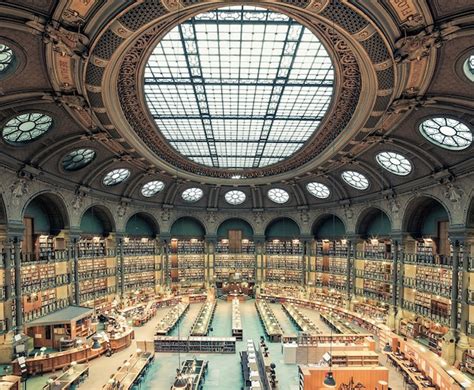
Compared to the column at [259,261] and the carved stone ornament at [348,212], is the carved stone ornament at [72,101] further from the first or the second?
the column at [259,261]

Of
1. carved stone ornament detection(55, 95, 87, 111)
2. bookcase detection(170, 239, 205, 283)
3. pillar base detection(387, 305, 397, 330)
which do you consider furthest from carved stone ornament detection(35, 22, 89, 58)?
bookcase detection(170, 239, 205, 283)

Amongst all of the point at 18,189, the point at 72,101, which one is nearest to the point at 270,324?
the point at 18,189

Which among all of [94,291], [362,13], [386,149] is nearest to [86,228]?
[94,291]

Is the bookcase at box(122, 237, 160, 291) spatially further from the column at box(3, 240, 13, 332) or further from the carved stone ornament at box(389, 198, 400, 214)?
the carved stone ornament at box(389, 198, 400, 214)

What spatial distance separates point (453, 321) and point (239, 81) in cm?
1795

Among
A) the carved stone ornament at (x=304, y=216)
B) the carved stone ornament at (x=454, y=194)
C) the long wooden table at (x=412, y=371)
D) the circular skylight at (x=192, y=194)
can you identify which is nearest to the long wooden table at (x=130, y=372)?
the long wooden table at (x=412, y=371)

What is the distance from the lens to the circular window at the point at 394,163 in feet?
75.3

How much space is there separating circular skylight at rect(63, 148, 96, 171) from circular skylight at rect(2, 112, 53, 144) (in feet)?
12.0

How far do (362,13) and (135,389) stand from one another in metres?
18.3

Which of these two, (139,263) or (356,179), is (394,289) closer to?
(356,179)

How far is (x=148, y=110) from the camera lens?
1948 cm

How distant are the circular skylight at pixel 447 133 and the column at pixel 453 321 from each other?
5.85 metres

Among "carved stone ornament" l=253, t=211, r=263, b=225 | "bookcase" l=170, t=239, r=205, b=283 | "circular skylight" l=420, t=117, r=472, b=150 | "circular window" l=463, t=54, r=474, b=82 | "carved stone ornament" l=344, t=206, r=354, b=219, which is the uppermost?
"circular window" l=463, t=54, r=474, b=82

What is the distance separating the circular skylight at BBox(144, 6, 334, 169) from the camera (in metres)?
14.0
